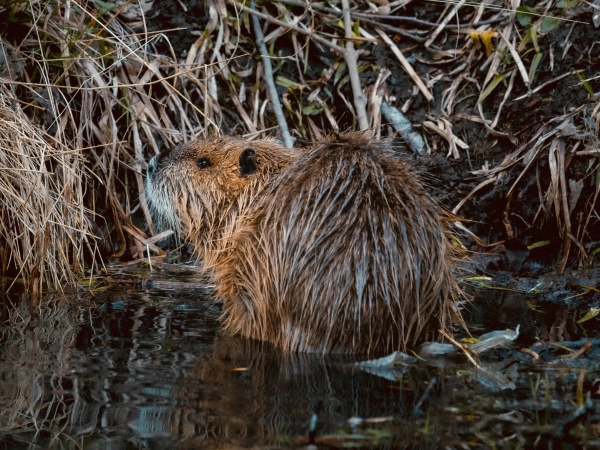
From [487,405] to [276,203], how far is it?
3.74ft

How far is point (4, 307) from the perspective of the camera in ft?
12.0

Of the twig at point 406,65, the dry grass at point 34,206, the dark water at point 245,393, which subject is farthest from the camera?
the twig at point 406,65

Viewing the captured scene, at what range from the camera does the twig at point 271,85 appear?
477cm

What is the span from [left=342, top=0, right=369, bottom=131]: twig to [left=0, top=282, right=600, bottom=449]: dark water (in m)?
1.73

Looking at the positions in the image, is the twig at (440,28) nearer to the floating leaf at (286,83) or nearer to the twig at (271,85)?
the floating leaf at (286,83)

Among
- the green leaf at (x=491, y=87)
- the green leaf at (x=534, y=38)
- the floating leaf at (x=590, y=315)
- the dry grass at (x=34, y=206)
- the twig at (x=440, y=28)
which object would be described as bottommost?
the floating leaf at (x=590, y=315)

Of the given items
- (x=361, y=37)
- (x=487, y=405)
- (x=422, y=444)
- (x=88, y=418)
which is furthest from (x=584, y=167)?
(x=88, y=418)

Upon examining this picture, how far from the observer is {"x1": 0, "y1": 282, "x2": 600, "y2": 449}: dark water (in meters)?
2.14

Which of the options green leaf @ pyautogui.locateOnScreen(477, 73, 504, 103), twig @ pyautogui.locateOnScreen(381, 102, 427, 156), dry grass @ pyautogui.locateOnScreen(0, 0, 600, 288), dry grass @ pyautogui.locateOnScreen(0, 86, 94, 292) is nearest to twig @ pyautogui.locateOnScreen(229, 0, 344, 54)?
dry grass @ pyautogui.locateOnScreen(0, 0, 600, 288)

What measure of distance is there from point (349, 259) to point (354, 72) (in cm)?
236

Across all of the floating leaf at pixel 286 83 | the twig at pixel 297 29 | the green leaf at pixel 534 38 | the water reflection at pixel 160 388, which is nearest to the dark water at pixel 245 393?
the water reflection at pixel 160 388

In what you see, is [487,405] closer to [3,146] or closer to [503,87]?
[3,146]

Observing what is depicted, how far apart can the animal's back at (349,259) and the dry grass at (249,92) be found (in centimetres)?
93

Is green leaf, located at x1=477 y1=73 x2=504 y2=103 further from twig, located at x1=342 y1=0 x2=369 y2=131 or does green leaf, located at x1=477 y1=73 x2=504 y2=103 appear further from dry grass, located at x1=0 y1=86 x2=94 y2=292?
dry grass, located at x1=0 y1=86 x2=94 y2=292
